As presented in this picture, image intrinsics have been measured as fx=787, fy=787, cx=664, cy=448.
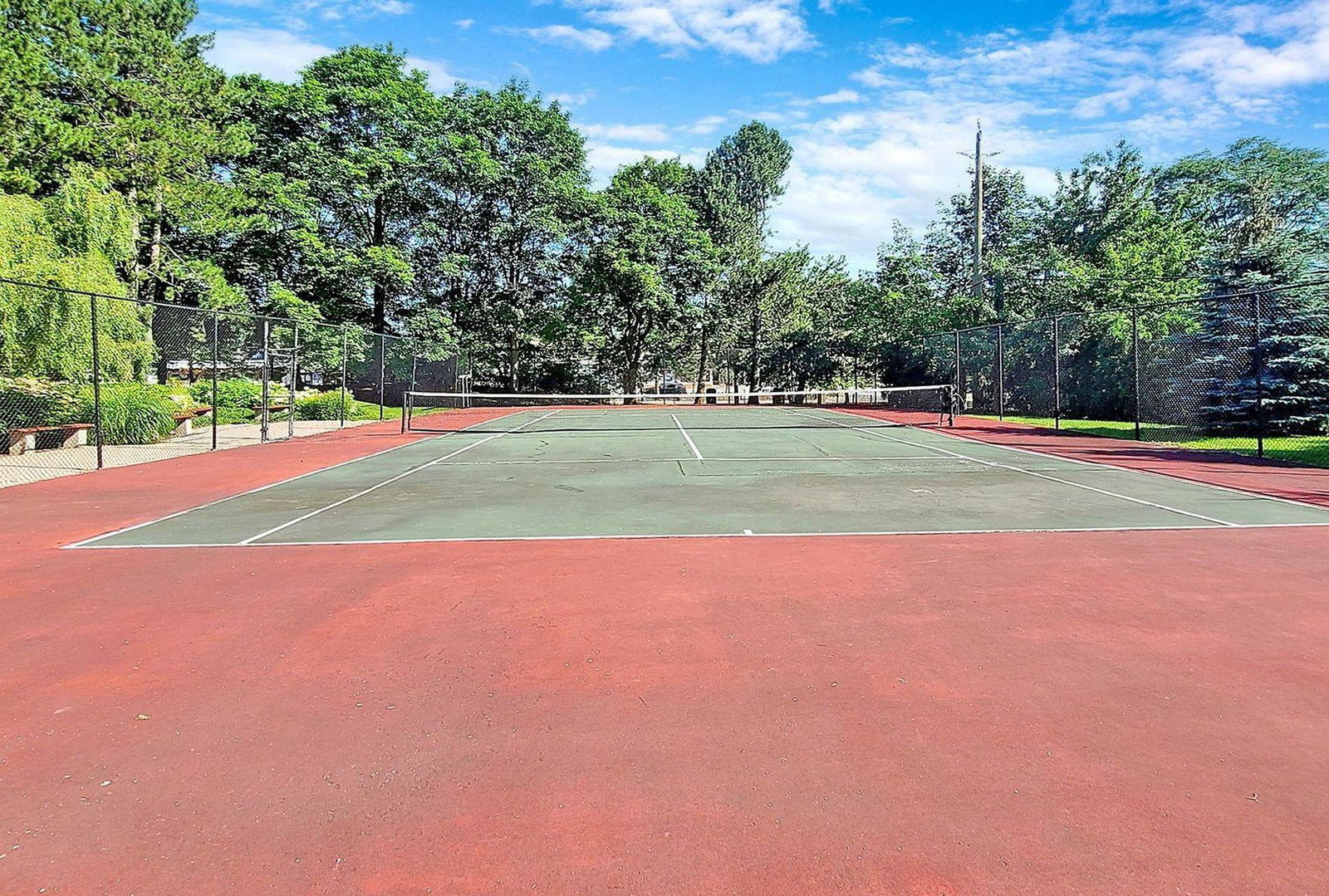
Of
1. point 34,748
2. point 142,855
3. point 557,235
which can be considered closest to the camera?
point 142,855

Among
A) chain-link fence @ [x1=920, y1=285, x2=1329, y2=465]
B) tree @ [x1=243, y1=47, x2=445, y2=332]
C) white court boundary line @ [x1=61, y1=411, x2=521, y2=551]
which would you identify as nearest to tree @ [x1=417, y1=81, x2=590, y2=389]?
tree @ [x1=243, y1=47, x2=445, y2=332]

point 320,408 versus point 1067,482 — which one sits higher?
point 320,408

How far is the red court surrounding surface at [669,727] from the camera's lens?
2.57 meters

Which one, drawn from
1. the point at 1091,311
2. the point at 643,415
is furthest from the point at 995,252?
the point at 643,415

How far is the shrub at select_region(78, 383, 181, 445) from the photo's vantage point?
17312 millimetres

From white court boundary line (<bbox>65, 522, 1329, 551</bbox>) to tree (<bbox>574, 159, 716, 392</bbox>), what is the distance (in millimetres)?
30982

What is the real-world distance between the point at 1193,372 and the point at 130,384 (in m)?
25.4

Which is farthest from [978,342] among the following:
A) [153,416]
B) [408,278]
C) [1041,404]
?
[153,416]

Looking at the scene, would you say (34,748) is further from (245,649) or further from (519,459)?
(519,459)

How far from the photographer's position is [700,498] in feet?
32.0

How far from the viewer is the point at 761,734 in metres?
3.46

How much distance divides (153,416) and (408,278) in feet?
52.9

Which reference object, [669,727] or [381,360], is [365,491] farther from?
[381,360]

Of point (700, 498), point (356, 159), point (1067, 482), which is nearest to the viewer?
point (700, 498)
